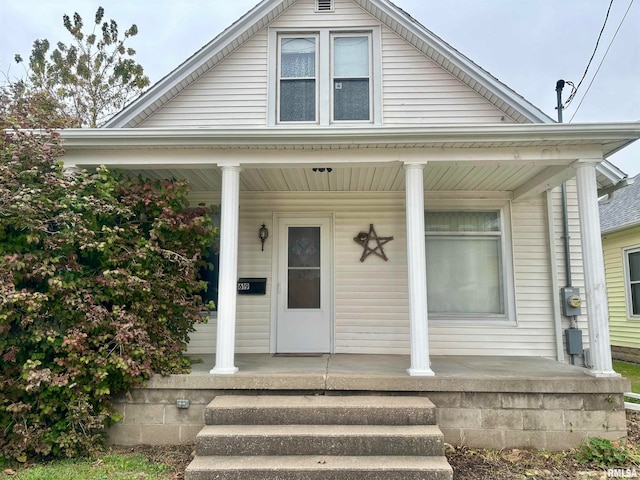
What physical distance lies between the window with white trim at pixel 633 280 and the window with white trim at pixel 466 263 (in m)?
4.92

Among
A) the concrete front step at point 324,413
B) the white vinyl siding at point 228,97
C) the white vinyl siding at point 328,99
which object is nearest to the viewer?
the concrete front step at point 324,413

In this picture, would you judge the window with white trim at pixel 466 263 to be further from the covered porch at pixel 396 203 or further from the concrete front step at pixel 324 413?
the concrete front step at pixel 324 413

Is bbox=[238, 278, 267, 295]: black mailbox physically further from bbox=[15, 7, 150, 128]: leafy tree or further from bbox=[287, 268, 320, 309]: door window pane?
bbox=[15, 7, 150, 128]: leafy tree

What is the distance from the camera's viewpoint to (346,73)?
19.5ft

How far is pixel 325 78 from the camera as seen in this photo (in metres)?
5.86

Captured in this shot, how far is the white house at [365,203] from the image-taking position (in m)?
5.45

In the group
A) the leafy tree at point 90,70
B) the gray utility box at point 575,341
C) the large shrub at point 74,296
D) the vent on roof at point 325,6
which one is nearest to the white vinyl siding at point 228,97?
the vent on roof at point 325,6

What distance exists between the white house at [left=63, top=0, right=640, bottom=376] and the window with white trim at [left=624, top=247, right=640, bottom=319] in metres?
4.15

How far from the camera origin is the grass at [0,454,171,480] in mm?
3146

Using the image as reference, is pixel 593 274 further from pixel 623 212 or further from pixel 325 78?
pixel 623 212

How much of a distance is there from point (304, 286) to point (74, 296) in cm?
290

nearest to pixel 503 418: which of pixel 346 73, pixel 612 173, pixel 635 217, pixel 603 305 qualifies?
pixel 603 305

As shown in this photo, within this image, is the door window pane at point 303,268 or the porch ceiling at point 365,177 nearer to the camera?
the porch ceiling at point 365,177

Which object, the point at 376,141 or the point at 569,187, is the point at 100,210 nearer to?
the point at 376,141
